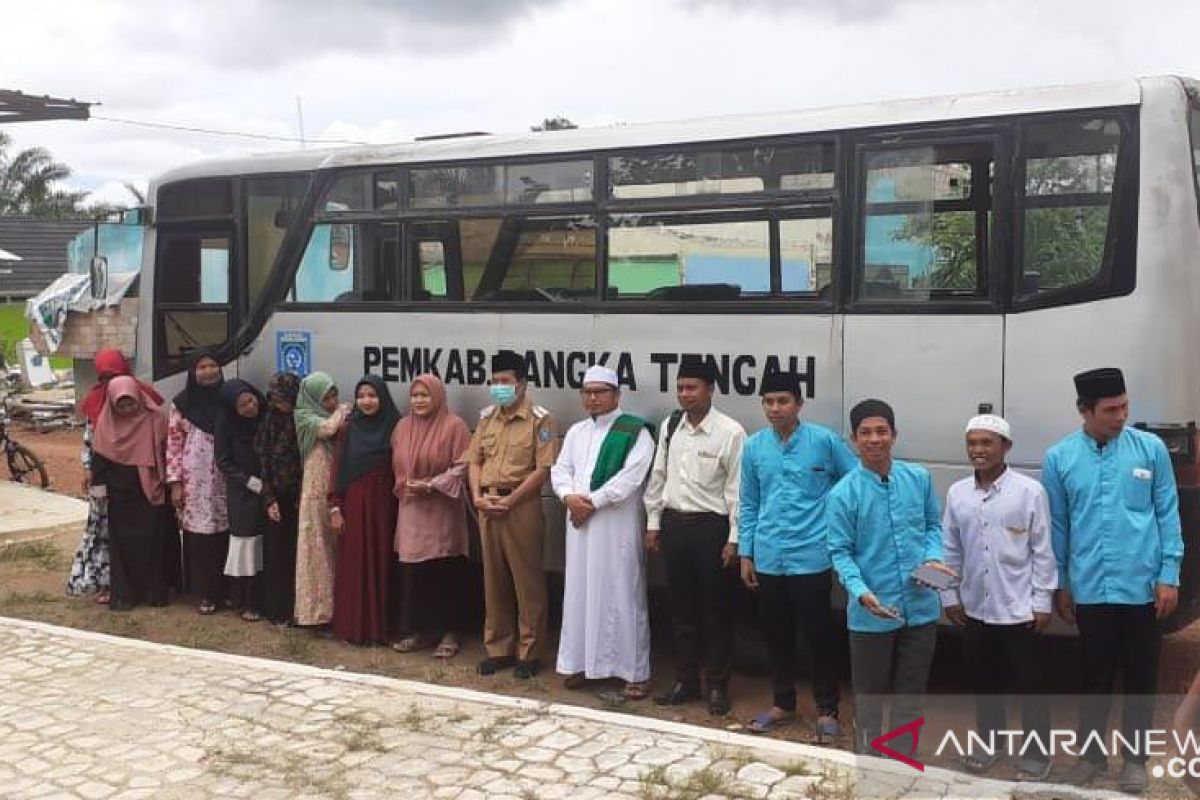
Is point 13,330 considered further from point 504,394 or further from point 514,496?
point 514,496

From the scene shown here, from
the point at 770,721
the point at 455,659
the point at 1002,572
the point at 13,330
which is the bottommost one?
the point at 455,659

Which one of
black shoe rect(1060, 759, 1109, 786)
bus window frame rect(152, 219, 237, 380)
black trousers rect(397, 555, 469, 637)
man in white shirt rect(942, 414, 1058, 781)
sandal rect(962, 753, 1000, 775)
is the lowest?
sandal rect(962, 753, 1000, 775)

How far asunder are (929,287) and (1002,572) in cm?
Answer: 148

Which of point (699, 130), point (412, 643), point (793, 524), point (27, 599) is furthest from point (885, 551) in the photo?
point (27, 599)

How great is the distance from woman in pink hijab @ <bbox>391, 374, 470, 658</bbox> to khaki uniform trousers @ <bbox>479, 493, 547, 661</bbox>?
0.42 meters

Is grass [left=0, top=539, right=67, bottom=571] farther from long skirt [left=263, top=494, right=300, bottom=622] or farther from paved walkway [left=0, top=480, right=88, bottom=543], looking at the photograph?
long skirt [left=263, top=494, right=300, bottom=622]

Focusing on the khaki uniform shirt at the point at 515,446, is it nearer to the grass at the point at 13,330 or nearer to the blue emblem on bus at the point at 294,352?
the blue emblem on bus at the point at 294,352

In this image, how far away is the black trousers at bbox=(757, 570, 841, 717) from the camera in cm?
512

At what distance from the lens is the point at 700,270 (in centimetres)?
600

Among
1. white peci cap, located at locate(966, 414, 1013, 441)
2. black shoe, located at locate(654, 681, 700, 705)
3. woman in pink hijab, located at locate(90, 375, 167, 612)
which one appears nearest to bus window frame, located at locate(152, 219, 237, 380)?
woman in pink hijab, located at locate(90, 375, 167, 612)

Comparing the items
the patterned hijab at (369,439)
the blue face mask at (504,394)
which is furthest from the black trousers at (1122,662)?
the patterned hijab at (369,439)

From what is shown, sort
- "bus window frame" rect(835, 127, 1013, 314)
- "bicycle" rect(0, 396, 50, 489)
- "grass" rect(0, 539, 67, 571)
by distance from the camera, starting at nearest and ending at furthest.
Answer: "bus window frame" rect(835, 127, 1013, 314) → "grass" rect(0, 539, 67, 571) → "bicycle" rect(0, 396, 50, 489)

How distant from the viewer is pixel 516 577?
6.20 metres

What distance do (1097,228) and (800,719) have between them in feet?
8.41
